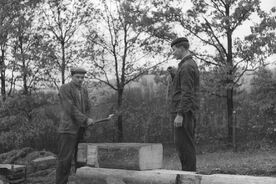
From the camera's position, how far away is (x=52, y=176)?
9.10m

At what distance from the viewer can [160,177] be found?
5281mm

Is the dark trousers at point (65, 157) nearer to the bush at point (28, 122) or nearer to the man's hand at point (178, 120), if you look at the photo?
the man's hand at point (178, 120)

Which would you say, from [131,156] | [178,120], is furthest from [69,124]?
[178,120]

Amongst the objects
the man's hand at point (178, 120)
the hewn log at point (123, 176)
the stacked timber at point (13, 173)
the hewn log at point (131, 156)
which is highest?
the man's hand at point (178, 120)

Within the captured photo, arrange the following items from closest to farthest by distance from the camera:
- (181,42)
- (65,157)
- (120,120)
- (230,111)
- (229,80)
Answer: (181,42) → (65,157) → (229,80) → (230,111) → (120,120)

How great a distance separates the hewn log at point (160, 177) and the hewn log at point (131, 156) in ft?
0.29

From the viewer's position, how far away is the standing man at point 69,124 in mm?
6848

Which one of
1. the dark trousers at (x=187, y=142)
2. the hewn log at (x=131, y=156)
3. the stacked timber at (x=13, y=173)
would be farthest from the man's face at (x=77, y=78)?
the stacked timber at (x=13, y=173)

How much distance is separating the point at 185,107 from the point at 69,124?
80.6 inches

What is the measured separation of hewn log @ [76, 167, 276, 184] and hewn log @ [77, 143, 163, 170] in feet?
0.29

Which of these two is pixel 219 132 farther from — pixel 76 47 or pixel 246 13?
pixel 76 47

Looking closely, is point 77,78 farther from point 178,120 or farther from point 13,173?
point 13,173

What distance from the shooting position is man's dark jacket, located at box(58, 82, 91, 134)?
6.88 meters

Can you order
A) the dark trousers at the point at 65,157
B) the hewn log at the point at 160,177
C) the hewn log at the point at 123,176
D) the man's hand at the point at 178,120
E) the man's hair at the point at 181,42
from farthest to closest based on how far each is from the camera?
the dark trousers at the point at 65,157
the man's hair at the point at 181,42
the man's hand at the point at 178,120
the hewn log at the point at 123,176
the hewn log at the point at 160,177
